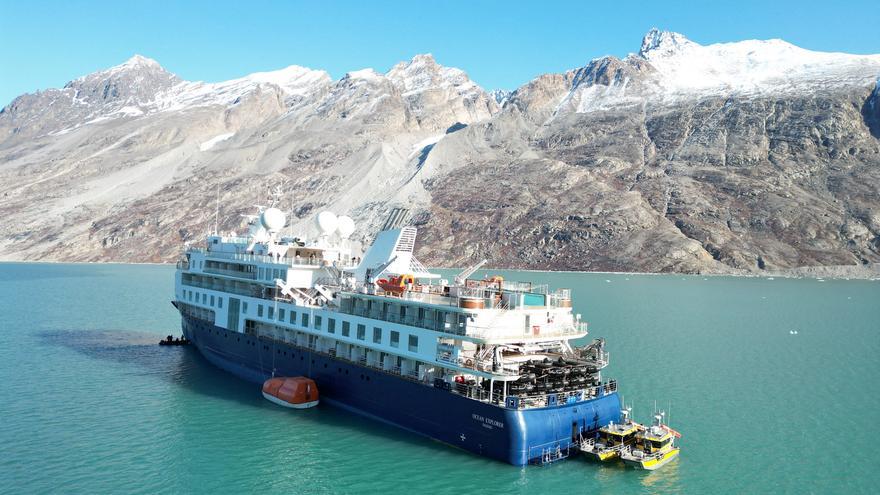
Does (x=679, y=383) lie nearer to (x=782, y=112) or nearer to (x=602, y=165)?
(x=602, y=165)

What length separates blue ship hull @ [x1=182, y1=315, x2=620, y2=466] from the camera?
26359 mm

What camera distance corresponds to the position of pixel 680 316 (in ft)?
246

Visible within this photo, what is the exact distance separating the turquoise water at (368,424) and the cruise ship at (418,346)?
1.39 meters

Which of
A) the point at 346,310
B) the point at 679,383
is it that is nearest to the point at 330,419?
the point at 346,310

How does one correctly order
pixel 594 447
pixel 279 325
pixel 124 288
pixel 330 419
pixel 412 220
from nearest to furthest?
pixel 594 447 → pixel 330 419 → pixel 279 325 → pixel 124 288 → pixel 412 220

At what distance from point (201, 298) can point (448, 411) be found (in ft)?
88.8

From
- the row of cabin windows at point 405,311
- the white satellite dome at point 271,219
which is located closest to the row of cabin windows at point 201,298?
the white satellite dome at point 271,219

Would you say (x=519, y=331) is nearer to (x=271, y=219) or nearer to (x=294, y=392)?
(x=294, y=392)

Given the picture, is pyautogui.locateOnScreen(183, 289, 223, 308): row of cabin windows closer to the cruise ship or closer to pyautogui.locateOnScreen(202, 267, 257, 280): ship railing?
the cruise ship

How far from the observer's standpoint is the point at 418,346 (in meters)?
30.2

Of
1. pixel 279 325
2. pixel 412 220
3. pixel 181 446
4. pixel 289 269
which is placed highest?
pixel 412 220

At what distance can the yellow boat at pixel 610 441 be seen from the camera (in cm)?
2739

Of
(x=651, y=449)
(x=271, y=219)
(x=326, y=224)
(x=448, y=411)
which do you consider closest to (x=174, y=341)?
(x=271, y=219)

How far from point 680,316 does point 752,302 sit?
23.9 metres
